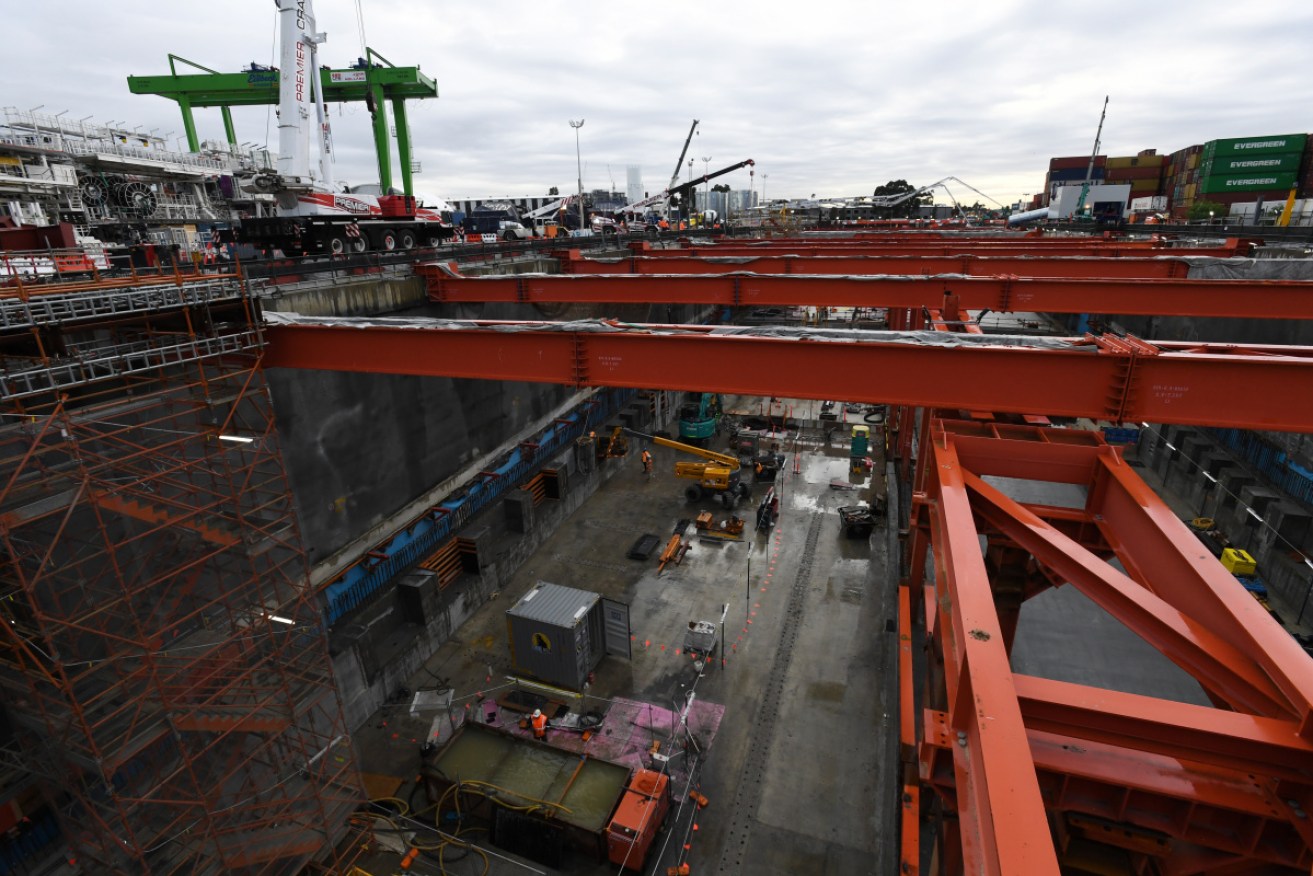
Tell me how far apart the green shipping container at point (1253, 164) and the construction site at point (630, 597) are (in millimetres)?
73564

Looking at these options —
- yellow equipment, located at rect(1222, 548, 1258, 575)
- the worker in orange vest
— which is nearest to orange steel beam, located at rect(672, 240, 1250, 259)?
A: yellow equipment, located at rect(1222, 548, 1258, 575)

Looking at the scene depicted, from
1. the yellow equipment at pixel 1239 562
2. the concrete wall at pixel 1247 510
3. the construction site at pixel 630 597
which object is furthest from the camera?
the yellow equipment at pixel 1239 562

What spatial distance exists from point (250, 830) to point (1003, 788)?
12.2 meters

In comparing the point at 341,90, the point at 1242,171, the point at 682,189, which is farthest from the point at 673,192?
the point at 1242,171

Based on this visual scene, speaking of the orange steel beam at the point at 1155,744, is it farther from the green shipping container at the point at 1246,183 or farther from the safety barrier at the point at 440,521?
the green shipping container at the point at 1246,183

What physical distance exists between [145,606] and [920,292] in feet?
55.0

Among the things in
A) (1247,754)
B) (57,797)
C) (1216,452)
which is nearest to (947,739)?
(1247,754)

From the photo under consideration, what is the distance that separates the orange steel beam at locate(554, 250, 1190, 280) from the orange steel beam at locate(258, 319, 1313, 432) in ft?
27.0

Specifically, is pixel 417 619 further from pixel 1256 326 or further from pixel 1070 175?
pixel 1070 175

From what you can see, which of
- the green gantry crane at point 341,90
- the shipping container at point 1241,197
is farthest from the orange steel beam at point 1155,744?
the shipping container at point 1241,197

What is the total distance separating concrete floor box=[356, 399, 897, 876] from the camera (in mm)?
10953

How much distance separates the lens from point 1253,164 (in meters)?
74.0

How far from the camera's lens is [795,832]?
1102 centimetres

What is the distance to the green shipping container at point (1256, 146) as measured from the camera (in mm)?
70188
